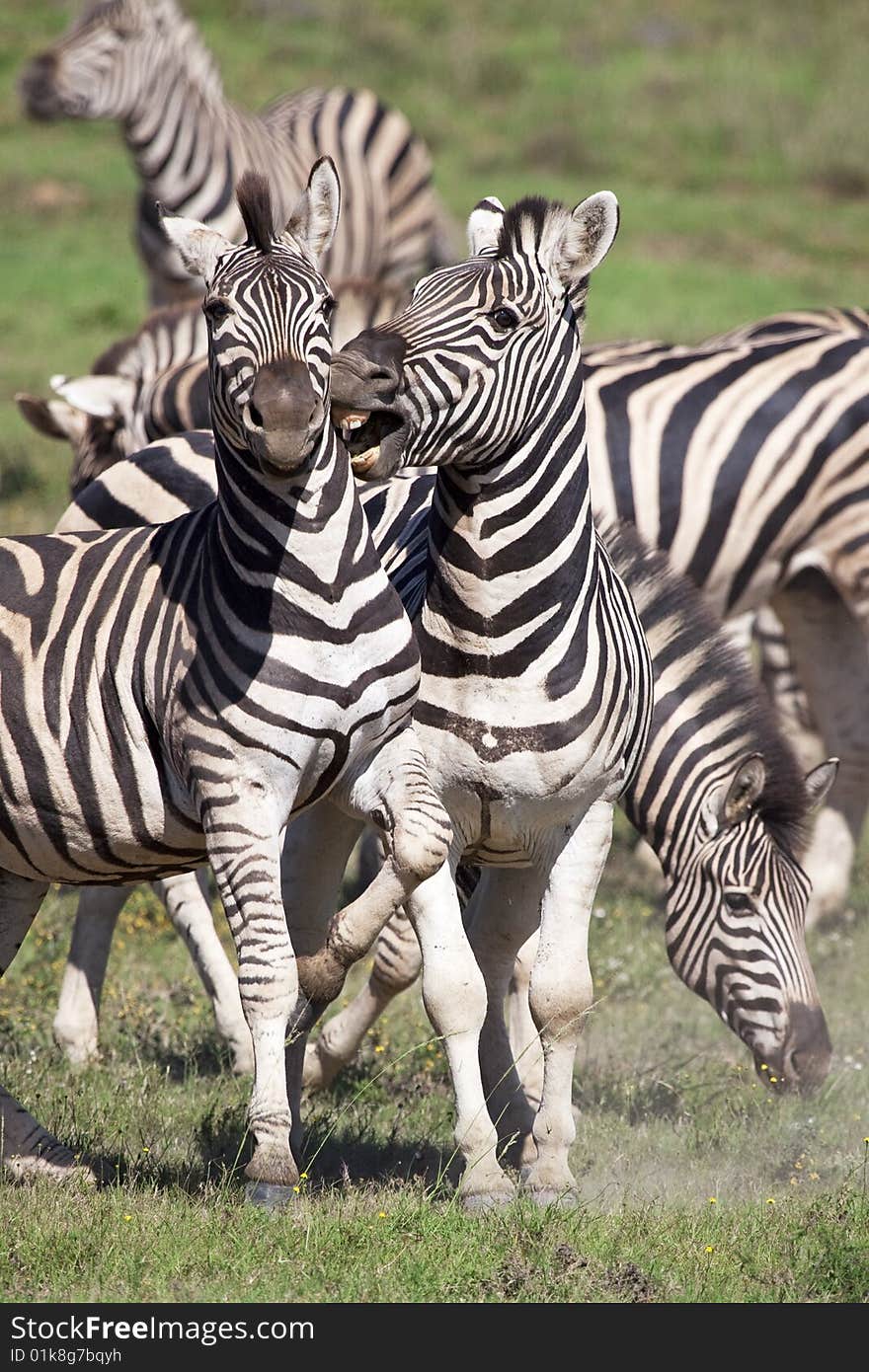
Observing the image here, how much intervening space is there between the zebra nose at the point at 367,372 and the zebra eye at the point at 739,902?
2608 mm

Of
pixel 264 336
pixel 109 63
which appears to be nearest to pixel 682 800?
pixel 264 336

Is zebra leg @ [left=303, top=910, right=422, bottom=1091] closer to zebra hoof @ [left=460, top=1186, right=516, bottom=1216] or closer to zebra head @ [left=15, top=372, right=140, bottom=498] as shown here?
zebra hoof @ [left=460, top=1186, right=516, bottom=1216]

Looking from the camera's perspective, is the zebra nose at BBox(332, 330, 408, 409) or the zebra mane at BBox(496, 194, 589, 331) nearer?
the zebra nose at BBox(332, 330, 408, 409)

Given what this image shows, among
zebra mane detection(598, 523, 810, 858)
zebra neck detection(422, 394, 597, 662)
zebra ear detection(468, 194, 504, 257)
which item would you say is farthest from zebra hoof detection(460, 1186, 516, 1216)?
zebra ear detection(468, 194, 504, 257)

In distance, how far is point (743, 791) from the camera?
627 centimetres

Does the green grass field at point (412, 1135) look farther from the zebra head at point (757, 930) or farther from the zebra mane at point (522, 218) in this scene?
the zebra mane at point (522, 218)

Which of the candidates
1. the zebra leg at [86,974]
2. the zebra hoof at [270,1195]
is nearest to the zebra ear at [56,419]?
the zebra leg at [86,974]

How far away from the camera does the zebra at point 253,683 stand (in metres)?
4.48

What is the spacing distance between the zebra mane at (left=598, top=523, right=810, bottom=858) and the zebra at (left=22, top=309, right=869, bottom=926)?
181 centimetres

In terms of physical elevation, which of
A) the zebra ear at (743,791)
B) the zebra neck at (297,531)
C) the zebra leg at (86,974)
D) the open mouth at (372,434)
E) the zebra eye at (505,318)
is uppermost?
the zebra eye at (505,318)

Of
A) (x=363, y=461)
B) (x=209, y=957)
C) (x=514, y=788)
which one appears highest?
(x=363, y=461)

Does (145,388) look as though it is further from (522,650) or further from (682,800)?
(522,650)

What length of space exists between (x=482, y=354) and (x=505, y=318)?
156mm

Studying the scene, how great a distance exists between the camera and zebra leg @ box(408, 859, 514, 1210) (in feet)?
16.2
